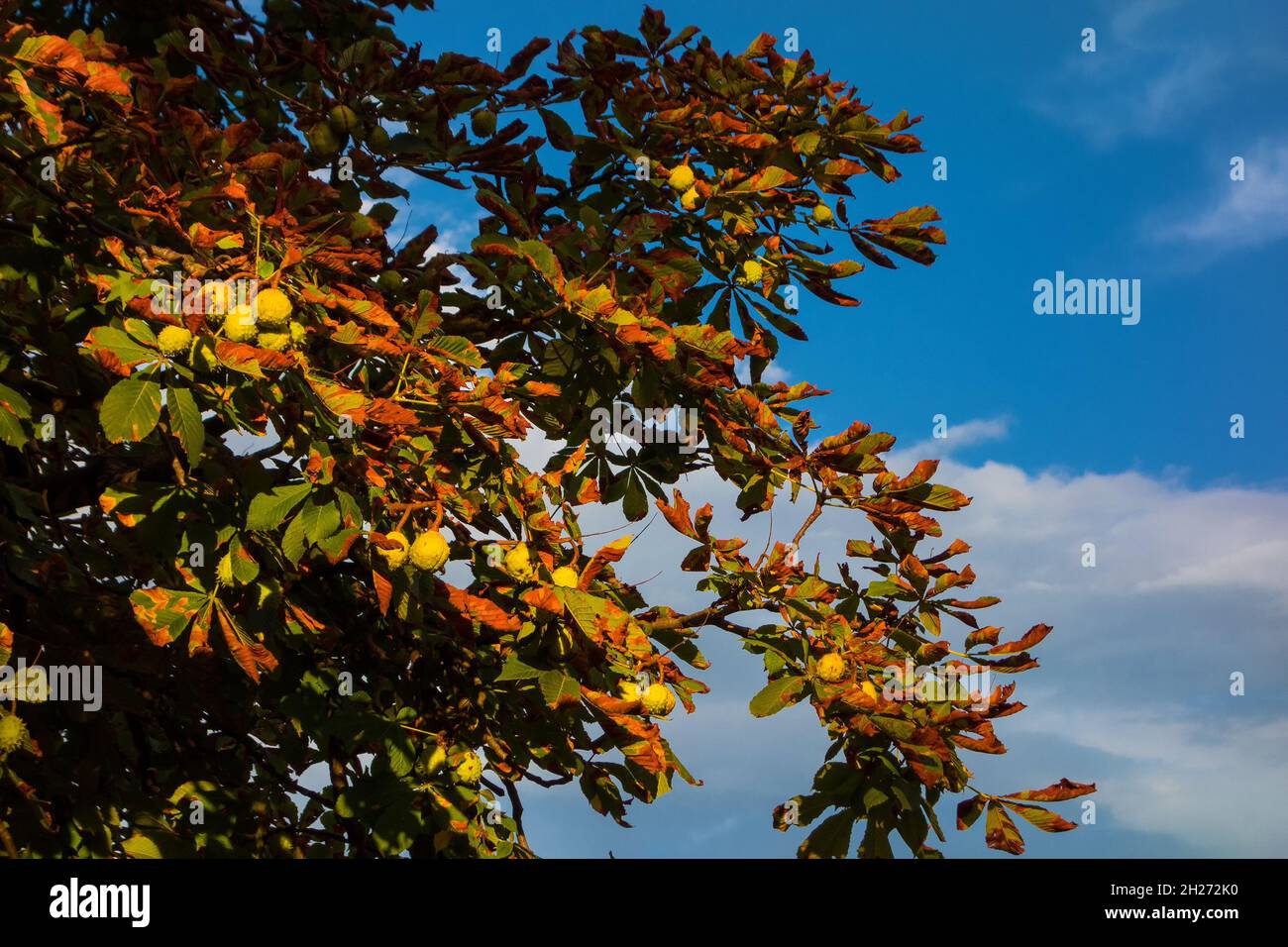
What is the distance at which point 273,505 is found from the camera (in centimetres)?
302

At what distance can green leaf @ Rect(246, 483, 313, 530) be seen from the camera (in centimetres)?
299

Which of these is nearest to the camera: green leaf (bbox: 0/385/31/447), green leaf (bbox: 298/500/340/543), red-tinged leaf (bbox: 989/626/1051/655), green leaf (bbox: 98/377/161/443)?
green leaf (bbox: 98/377/161/443)

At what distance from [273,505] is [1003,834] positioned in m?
2.45

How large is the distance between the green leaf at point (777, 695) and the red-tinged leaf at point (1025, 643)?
2.43 feet

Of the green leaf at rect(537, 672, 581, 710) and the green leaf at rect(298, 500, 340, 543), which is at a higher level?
the green leaf at rect(298, 500, 340, 543)

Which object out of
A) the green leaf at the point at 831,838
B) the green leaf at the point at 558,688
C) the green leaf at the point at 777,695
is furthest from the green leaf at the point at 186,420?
the green leaf at the point at 831,838

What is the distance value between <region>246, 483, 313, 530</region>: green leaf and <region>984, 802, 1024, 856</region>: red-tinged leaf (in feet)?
7.73

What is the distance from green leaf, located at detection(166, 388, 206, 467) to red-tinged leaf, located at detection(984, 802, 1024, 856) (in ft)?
8.68

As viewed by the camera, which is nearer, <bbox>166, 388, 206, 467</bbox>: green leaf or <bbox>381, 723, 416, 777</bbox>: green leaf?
<bbox>166, 388, 206, 467</bbox>: green leaf

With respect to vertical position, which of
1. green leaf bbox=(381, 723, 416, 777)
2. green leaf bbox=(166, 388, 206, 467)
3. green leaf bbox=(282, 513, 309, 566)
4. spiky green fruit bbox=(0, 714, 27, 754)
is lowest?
green leaf bbox=(381, 723, 416, 777)

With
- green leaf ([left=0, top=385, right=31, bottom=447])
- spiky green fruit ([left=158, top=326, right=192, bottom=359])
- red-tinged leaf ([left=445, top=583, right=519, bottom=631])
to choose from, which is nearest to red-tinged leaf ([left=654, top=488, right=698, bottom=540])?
red-tinged leaf ([left=445, top=583, right=519, bottom=631])

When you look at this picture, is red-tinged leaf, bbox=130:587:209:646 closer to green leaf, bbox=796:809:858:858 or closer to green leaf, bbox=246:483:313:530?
green leaf, bbox=246:483:313:530

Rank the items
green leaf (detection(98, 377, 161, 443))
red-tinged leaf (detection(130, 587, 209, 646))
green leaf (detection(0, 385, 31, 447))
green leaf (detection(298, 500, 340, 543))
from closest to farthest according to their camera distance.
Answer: green leaf (detection(98, 377, 161, 443))
green leaf (detection(298, 500, 340, 543))
red-tinged leaf (detection(130, 587, 209, 646))
green leaf (detection(0, 385, 31, 447))
